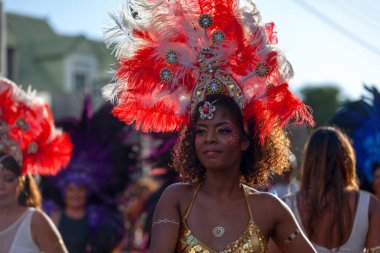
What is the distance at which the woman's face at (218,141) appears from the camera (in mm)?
3406

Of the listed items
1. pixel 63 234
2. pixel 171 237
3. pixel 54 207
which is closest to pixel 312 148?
pixel 171 237

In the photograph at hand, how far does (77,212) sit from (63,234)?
1.07 feet

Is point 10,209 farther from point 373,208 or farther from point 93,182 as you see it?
point 93,182

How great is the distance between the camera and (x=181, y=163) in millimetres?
3645

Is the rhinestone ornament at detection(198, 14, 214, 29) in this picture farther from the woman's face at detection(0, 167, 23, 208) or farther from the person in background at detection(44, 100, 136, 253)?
the person in background at detection(44, 100, 136, 253)

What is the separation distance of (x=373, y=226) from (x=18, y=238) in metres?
2.21

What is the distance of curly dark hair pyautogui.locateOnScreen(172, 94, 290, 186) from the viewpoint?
11.6 ft

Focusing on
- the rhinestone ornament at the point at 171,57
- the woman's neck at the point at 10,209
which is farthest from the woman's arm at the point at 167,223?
the woman's neck at the point at 10,209

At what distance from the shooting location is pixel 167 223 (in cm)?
335

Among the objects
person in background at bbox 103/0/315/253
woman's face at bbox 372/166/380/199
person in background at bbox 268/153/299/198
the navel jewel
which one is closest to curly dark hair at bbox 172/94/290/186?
person in background at bbox 103/0/315/253

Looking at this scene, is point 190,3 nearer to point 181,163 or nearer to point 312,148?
point 181,163

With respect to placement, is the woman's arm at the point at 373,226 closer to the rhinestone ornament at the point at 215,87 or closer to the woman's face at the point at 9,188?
the rhinestone ornament at the point at 215,87

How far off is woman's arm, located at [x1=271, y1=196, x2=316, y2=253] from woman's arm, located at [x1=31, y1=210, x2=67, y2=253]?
195cm

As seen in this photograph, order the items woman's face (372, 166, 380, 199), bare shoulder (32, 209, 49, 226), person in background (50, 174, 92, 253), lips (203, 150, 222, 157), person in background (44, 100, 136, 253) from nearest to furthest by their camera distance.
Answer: lips (203, 150, 222, 157), bare shoulder (32, 209, 49, 226), woman's face (372, 166, 380, 199), person in background (50, 174, 92, 253), person in background (44, 100, 136, 253)
